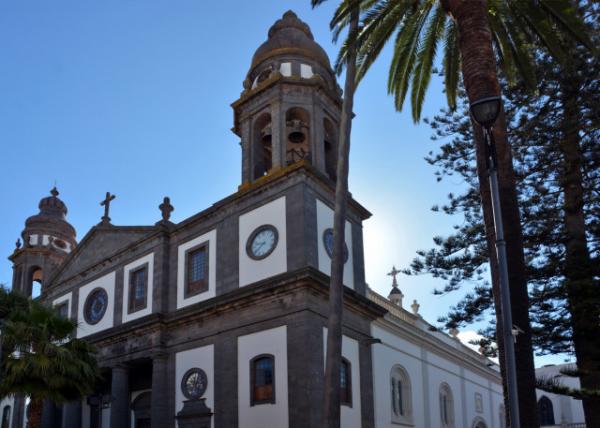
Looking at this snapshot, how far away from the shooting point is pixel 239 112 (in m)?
26.2

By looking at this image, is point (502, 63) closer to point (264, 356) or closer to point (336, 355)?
point (336, 355)

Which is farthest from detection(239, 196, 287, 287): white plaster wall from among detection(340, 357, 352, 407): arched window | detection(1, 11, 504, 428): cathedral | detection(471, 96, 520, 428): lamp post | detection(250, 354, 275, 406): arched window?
detection(471, 96, 520, 428): lamp post

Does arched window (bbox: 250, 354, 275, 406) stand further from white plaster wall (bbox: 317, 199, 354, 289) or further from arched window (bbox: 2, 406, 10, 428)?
arched window (bbox: 2, 406, 10, 428)

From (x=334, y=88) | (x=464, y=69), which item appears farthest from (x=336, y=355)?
Result: (x=334, y=88)

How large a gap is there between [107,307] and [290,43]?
13369 mm

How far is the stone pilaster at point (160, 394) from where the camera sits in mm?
23469

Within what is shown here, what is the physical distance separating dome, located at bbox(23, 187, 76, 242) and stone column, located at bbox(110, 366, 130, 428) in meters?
16.2

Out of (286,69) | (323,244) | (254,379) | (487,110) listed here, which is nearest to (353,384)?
(254,379)

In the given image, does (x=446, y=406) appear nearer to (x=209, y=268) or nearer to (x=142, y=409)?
(x=142, y=409)

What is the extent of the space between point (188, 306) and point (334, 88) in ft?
33.2

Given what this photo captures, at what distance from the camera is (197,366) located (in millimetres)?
23297

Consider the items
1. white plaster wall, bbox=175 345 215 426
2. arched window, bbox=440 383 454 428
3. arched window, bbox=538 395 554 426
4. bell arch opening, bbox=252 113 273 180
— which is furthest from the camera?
arched window, bbox=538 395 554 426

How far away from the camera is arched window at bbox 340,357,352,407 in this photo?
71.6 feet

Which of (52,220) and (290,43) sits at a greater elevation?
(290,43)
